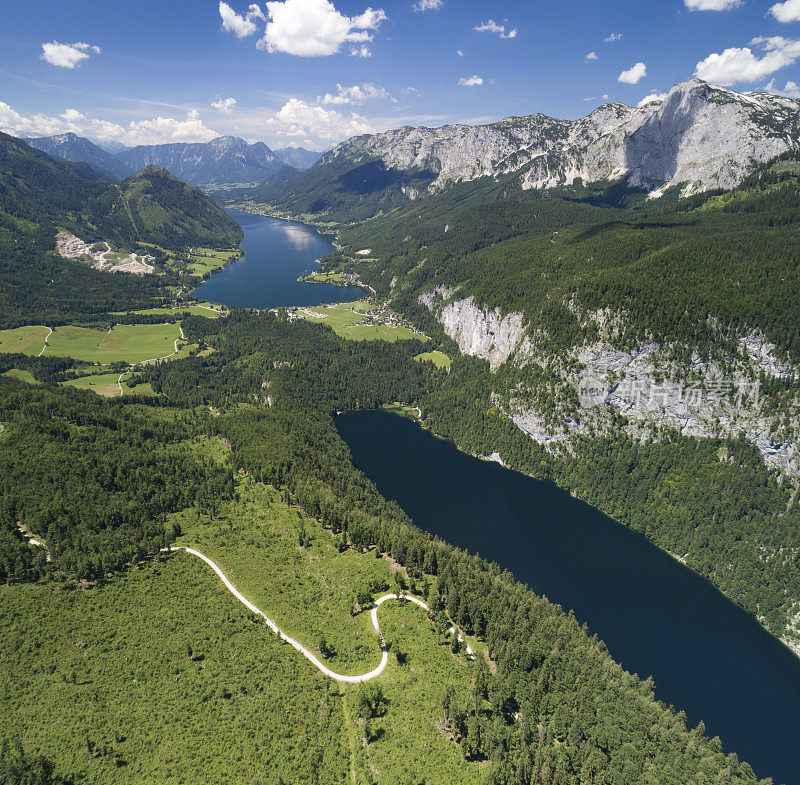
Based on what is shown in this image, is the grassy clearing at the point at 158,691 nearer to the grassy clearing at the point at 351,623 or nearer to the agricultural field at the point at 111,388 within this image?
the grassy clearing at the point at 351,623

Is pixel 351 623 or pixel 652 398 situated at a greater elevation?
pixel 652 398

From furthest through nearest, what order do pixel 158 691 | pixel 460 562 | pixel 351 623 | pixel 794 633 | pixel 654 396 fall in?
pixel 654 396 → pixel 794 633 → pixel 460 562 → pixel 351 623 → pixel 158 691

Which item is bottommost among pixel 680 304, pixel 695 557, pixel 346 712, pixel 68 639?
pixel 695 557

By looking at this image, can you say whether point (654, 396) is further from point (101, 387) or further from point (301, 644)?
point (101, 387)

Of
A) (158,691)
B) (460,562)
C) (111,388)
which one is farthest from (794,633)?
(111,388)

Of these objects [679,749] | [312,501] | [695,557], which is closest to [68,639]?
[312,501]

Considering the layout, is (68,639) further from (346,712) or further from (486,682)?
(486,682)

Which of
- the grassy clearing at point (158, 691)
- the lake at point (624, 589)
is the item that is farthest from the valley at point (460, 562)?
the lake at point (624, 589)
